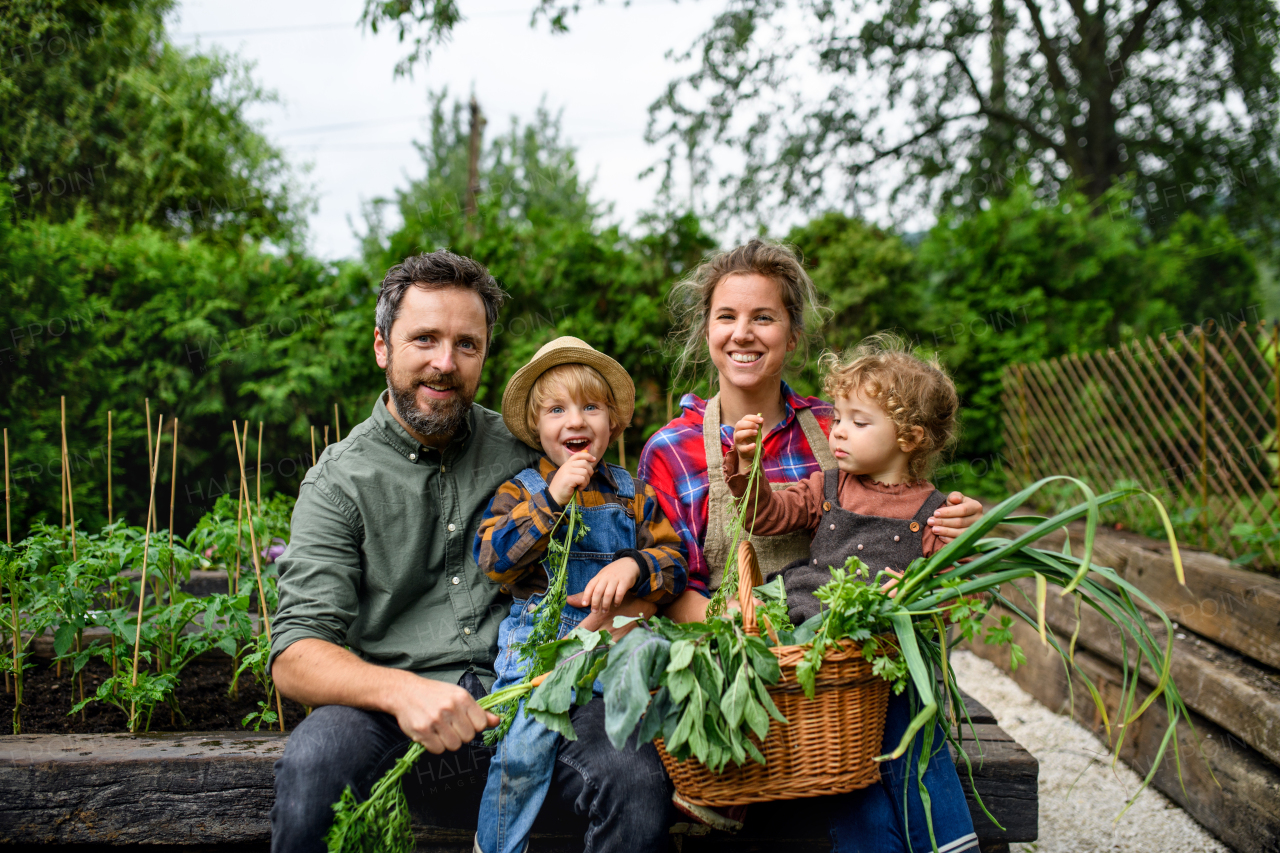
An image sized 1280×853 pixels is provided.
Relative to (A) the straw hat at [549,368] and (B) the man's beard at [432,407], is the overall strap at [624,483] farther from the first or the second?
(B) the man's beard at [432,407]

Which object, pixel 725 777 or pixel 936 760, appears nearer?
pixel 725 777

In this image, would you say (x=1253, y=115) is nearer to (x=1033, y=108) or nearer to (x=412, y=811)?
(x=1033, y=108)

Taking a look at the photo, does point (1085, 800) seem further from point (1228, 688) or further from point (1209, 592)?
point (1209, 592)

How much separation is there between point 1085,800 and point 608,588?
9.30 ft

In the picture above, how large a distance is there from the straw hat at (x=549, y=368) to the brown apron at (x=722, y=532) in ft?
1.02

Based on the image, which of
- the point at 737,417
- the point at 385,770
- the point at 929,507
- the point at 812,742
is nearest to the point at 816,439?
the point at 737,417

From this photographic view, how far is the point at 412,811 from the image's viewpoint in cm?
224

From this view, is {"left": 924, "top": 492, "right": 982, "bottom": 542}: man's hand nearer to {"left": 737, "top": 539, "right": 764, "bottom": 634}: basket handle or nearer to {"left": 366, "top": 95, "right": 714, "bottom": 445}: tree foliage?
{"left": 737, "top": 539, "right": 764, "bottom": 634}: basket handle

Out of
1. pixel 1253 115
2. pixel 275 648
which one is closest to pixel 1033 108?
pixel 1253 115

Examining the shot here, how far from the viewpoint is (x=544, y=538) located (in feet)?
6.82

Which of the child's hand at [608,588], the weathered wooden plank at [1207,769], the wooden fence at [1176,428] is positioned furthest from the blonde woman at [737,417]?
the wooden fence at [1176,428]

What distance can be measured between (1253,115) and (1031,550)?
13.1 metres

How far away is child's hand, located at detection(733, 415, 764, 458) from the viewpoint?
6.61ft

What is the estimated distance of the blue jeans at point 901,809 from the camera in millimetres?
1860
